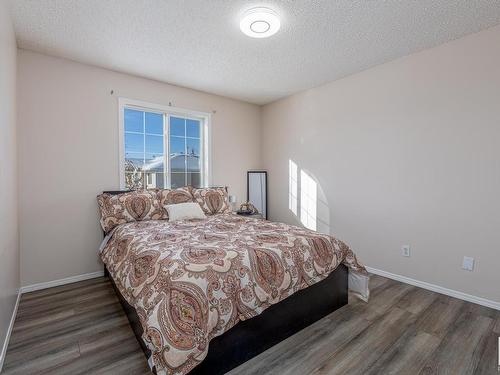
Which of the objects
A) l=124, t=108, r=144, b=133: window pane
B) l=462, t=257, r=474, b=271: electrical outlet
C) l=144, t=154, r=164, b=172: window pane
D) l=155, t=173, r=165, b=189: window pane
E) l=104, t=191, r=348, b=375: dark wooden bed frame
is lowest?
l=104, t=191, r=348, b=375: dark wooden bed frame

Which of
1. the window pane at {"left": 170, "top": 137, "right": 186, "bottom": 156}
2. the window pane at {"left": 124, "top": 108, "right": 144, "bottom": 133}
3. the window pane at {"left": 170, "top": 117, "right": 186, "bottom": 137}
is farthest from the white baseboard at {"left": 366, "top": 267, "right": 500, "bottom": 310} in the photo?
the window pane at {"left": 124, "top": 108, "right": 144, "bottom": 133}

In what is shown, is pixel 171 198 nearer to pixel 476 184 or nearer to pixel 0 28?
pixel 0 28

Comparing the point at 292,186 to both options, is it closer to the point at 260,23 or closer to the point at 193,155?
the point at 193,155

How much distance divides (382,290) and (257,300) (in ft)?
5.64

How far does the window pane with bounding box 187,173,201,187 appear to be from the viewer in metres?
4.00

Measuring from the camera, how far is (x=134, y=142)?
346 cm

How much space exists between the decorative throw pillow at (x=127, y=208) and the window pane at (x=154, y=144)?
0.75 m

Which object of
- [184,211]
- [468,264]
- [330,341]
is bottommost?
[330,341]

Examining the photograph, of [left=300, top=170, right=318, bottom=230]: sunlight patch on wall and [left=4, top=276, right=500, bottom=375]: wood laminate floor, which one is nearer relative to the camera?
[left=4, top=276, right=500, bottom=375]: wood laminate floor

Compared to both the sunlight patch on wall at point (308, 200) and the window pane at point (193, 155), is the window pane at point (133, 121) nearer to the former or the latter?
the window pane at point (193, 155)

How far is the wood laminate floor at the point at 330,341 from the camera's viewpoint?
162cm

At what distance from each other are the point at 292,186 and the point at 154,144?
7.19 feet

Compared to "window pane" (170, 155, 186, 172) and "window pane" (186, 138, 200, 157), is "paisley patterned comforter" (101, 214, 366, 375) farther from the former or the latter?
"window pane" (186, 138, 200, 157)

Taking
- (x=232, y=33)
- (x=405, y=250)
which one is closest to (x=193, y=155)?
(x=232, y=33)
